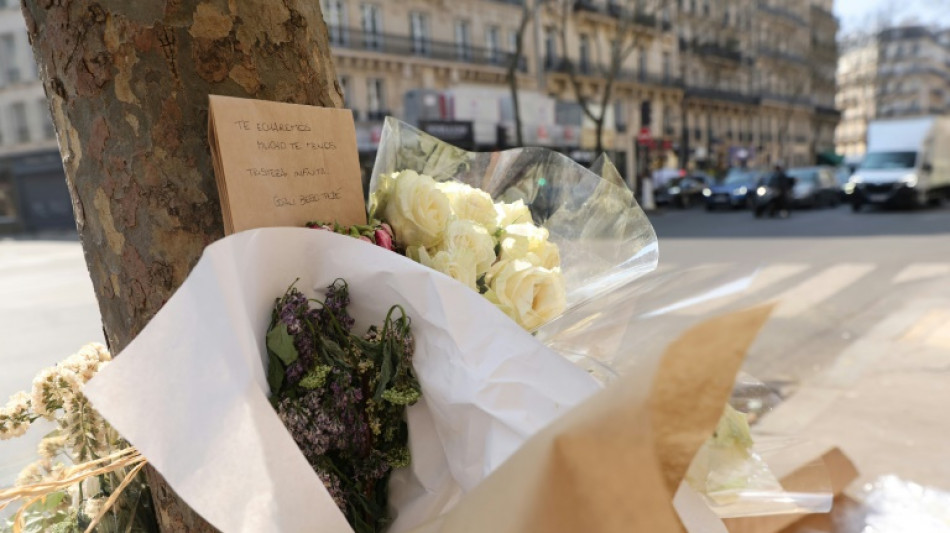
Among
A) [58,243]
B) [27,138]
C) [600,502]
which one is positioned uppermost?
[27,138]

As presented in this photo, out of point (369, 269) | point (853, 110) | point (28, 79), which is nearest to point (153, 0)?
point (369, 269)

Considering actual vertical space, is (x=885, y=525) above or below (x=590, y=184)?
below

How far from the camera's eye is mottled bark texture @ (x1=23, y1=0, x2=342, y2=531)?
2.97 ft

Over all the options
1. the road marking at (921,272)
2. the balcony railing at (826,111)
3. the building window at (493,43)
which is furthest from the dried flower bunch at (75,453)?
the balcony railing at (826,111)

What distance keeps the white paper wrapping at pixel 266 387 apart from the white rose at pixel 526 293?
0.23 meters

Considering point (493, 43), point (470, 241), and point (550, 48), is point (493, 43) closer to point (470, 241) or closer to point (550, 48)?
point (550, 48)

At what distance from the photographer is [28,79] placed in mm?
24141

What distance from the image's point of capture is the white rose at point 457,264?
3.36ft

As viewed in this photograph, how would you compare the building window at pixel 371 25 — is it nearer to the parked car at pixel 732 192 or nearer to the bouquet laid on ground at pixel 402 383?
the parked car at pixel 732 192

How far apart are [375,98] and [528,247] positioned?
2457cm

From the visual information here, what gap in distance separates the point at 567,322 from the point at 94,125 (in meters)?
0.73

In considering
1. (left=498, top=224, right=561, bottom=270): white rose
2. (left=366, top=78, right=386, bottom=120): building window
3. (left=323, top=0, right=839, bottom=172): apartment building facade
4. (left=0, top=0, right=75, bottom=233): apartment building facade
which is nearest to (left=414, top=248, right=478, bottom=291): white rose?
(left=498, top=224, right=561, bottom=270): white rose

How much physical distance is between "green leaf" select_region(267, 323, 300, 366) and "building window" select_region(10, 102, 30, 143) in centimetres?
2883

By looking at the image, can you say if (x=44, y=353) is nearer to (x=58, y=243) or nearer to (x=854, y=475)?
(x=854, y=475)
